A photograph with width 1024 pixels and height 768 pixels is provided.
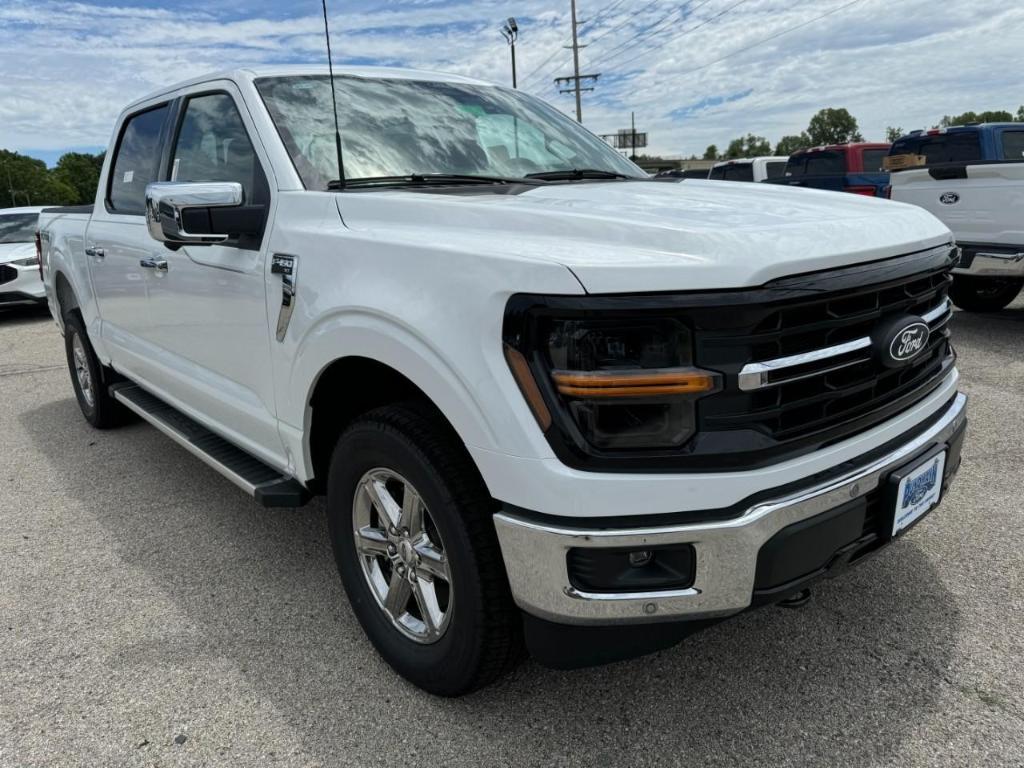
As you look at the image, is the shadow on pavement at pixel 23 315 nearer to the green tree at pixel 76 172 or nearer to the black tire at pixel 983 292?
the black tire at pixel 983 292

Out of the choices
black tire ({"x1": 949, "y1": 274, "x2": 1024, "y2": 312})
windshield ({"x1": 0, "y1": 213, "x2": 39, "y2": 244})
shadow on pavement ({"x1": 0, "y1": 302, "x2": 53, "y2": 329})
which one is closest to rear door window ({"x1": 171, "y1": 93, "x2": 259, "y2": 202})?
black tire ({"x1": 949, "y1": 274, "x2": 1024, "y2": 312})

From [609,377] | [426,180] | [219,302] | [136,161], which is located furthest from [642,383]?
[136,161]

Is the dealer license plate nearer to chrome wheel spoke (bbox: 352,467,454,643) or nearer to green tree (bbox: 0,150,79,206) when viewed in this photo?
chrome wheel spoke (bbox: 352,467,454,643)

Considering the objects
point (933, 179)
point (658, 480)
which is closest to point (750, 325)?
point (658, 480)

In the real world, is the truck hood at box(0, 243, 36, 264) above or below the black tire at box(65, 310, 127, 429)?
above

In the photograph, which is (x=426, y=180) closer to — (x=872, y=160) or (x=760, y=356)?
(x=760, y=356)

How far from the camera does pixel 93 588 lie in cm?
313

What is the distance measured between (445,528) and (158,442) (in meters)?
3.60

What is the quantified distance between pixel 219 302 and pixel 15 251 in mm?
9740

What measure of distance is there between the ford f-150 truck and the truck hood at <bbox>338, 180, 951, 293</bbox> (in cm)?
514

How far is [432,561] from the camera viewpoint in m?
2.22

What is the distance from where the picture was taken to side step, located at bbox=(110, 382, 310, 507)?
2752mm

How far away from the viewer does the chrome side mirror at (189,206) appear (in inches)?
98.2

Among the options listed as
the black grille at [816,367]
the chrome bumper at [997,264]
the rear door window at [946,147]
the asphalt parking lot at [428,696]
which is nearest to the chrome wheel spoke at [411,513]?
the asphalt parking lot at [428,696]
